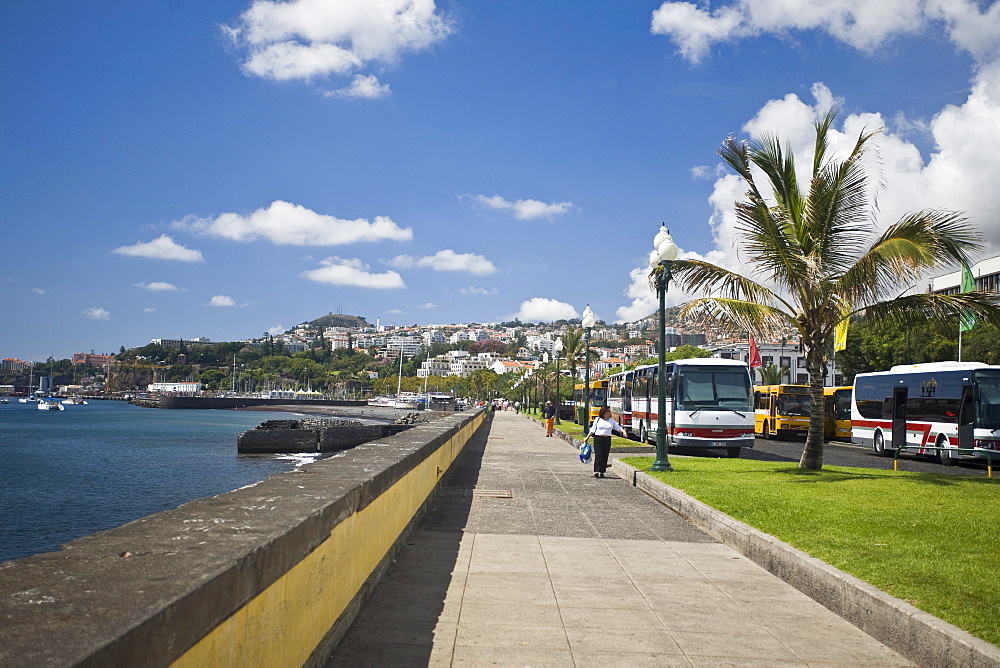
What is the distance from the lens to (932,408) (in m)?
26.2

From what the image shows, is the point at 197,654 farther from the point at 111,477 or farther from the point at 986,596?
the point at 111,477

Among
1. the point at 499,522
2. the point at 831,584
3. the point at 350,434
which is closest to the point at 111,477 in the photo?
the point at 350,434

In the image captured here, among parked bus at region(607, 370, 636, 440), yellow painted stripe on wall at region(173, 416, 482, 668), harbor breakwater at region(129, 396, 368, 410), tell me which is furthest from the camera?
harbor breakwater at region(129, 396, 368, 410)

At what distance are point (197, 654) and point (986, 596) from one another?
5.80 meters

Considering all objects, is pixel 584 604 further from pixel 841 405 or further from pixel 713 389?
pixel 841 405

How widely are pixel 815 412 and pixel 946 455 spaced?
9.75 meters

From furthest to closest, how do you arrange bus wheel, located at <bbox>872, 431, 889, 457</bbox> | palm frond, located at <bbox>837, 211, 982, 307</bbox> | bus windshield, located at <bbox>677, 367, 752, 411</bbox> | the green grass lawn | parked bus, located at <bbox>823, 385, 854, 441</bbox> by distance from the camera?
1. parked bus, located at <bbox>823, 385, 854, 441</bbox>
2. bus wheel, located at <bbox>872, 431, 889, 457</bbox>
3. bus windshield, located at <bbox>677, 367, 752, 411</bbox>
4. palm frond, located at <bbox>837, 211, 982, 307</bbox>
5. the green grass lawn

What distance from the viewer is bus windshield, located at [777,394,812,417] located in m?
40.2

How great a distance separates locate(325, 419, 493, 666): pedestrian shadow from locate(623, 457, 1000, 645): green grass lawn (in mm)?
3348

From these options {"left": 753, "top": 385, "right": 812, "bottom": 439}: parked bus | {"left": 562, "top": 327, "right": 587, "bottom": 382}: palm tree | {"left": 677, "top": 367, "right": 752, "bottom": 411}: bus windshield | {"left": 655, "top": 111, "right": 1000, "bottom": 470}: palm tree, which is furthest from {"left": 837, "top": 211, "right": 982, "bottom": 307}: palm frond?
{"left": 562, "top": 327, "right": 587, "bottom": 382}: palm tree

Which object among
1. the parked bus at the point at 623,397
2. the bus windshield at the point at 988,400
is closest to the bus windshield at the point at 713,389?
the bus windshield at the point at 988,400

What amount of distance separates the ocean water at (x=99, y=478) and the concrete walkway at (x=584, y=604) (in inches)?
353

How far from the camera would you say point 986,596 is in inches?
247

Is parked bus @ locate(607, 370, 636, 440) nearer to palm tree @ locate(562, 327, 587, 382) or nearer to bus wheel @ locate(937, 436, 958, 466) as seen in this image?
bus wheel @ locate(937, 436, 958, 466)
